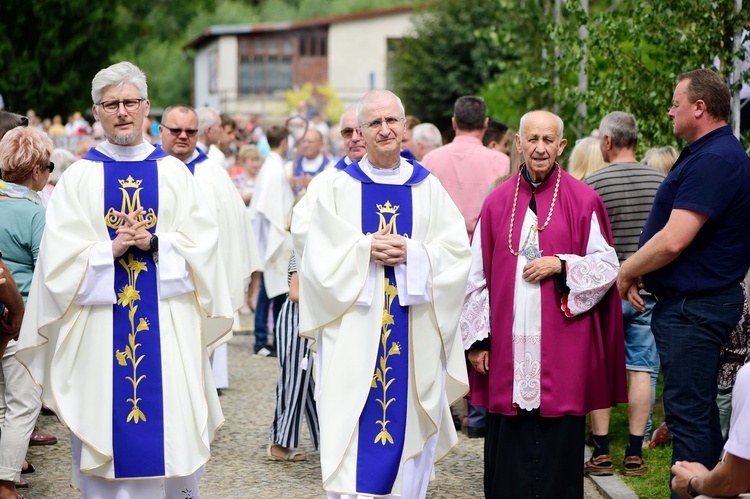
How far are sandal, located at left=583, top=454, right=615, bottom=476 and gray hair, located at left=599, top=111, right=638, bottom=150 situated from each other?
1961 millimetres

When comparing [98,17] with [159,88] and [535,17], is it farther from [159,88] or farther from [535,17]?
[535,17]

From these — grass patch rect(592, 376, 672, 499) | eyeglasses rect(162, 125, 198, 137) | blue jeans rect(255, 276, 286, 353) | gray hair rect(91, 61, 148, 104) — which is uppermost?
gray hair rect(91, 61, 148, 104)

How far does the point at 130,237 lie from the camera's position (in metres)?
5.39

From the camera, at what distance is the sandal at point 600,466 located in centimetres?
714

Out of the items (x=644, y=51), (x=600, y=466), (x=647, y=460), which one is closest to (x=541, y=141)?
(x=600, y=466)

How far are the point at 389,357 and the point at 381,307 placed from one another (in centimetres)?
25

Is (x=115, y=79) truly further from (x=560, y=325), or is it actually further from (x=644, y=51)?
(x=644, y=51)

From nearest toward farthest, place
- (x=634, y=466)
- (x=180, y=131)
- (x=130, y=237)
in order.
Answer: (x=130, y=237)
(x=634, y=466)
(x=180, y=131)

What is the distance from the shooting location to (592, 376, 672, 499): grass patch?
6.69 m

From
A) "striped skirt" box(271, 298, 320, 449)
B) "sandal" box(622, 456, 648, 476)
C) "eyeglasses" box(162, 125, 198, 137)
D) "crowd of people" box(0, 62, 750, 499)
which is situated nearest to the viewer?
"crowd of people" box(0, 62, 750, 499)

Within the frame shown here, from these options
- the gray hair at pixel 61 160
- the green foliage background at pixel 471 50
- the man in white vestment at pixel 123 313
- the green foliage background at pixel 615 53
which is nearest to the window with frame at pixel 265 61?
the green foliage background at pixel 471 50

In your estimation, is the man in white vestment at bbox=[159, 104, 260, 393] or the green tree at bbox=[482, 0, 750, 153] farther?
the green tree at bbox=[482, 0, 750, 153]

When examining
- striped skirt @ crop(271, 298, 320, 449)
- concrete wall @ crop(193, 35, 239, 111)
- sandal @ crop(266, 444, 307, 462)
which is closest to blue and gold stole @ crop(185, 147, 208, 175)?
striped skirt @ crop(271, 298, 320, 449)

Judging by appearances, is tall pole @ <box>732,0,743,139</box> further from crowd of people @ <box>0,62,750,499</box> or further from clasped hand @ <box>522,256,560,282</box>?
clasped hand @ <box>522,256,560,282</box>
